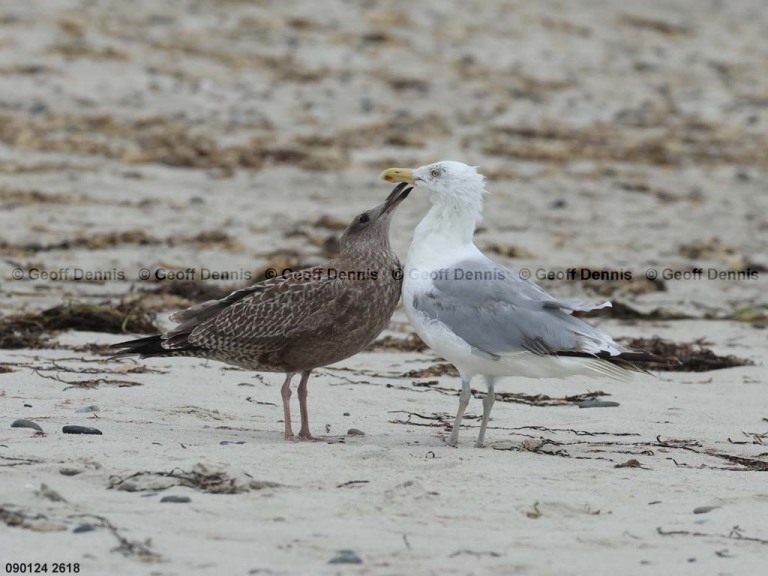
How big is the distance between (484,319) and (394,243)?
5.39m

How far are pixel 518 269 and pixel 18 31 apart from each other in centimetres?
810

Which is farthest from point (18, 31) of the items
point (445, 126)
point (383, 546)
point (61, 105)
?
point (383, 546)

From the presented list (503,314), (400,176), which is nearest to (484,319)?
(503,314)

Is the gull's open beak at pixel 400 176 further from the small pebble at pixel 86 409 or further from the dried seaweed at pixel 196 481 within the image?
Result: the dried seaweed at pixel 196 481

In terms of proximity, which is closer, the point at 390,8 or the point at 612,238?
the point at 612,238

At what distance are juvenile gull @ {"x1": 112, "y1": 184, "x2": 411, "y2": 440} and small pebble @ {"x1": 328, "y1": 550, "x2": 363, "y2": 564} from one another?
187 centimetres

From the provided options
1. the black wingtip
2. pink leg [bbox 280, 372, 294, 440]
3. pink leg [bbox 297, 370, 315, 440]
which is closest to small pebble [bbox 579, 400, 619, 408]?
pink leg [bbox 297, 370, 315, 440]

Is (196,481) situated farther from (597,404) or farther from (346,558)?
(597,404)

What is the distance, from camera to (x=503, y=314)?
6.09 metres

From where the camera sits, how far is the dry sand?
4.44m

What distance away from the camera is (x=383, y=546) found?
165 inches

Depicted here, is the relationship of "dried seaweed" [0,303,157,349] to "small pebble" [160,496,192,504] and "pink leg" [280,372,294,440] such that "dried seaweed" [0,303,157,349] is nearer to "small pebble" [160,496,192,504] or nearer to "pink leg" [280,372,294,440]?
"pink leg" [280,372,294,440]

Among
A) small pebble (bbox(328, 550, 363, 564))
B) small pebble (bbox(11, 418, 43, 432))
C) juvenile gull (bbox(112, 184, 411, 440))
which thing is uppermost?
juvenile gull (bbox(112, 184, 411, 440))

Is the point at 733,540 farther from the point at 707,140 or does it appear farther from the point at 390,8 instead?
the point at 390,8
